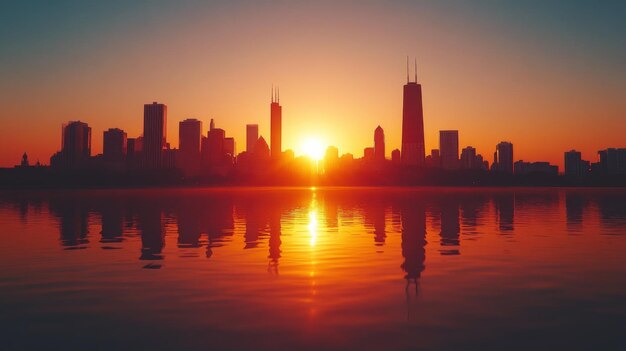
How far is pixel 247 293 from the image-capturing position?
20297 mm


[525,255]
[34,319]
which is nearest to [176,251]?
[34,319]

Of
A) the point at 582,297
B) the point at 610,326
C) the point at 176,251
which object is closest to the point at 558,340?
the point at 610,326

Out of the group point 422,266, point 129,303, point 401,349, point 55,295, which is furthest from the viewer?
point 422,266

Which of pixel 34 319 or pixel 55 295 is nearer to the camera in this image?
pixel 34 319

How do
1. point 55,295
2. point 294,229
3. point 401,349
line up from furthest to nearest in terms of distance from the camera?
point 294,229 < point 55,295 < point 401,349

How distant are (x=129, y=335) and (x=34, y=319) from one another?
156 inches

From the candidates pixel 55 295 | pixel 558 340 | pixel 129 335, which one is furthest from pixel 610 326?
pixel 55 295

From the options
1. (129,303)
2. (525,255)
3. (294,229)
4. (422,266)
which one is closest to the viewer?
(129,303)

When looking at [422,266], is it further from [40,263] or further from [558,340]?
[40,263]

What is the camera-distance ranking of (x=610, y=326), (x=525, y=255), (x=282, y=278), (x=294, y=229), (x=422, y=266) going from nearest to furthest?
(x=610, y=326) < (x=282, y=278) < (x=422, y=266) < (x=525, y=255) < (x=294, y=229)

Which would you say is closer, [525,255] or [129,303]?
[129,303]

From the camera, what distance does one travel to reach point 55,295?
20266 millimetres

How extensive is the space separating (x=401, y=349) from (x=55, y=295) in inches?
550

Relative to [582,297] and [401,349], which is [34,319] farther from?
[582,297]
